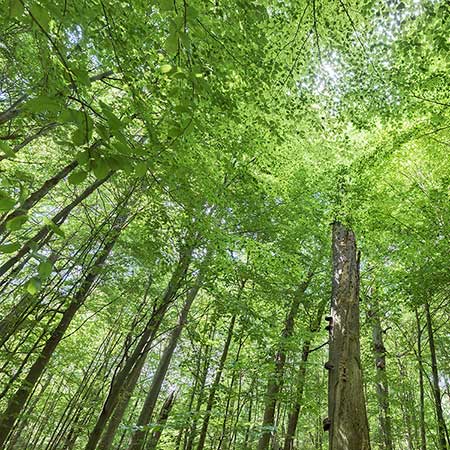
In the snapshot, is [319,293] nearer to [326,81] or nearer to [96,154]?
[326,81]

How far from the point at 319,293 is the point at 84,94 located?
6.14 metres

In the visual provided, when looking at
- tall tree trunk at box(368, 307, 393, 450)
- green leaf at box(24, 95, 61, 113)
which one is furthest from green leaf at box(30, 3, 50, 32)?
tall tree trunk at box(368, 307, 393, 450)

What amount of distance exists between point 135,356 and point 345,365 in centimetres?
252

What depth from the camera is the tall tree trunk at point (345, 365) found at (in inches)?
135

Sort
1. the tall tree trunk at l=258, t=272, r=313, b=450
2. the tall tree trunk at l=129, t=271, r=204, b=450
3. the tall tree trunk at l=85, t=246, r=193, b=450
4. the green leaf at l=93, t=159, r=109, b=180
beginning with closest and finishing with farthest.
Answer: the green leaf at l=93, t=159, r=109, b=180, the tall tree trunk at l=85, t=246, r=193, b=450, the tall tree trunk at l=129, t=271, r=204, b=450, the tall tree trunk at l=258, t=272, r=313, b=450

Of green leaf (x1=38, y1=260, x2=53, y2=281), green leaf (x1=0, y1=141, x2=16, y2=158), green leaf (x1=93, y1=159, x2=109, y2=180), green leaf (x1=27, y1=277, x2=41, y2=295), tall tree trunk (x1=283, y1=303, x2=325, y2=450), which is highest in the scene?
tall tree trunk (x1=283, y1=303, x2=325, y2=450)

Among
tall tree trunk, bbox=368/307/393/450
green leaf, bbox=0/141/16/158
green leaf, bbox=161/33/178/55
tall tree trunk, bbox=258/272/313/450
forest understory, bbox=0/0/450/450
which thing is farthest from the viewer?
tall tree trunk, bbox=368/307/393/450

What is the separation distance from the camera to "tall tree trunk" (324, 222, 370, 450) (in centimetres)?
344

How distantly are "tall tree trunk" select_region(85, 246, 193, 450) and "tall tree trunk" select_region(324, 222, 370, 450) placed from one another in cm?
214

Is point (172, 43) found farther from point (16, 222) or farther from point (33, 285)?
point (33, 285)

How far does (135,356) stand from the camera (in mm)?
4160

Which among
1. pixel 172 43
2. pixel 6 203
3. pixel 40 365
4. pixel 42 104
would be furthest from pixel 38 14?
pixel 40 365

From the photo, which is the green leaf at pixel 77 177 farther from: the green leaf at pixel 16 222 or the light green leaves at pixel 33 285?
the light green leaves at pixel 33 285

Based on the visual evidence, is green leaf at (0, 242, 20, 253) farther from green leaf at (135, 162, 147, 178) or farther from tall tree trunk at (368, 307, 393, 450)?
tall tree trunk at (368, 307, 393, 450)
